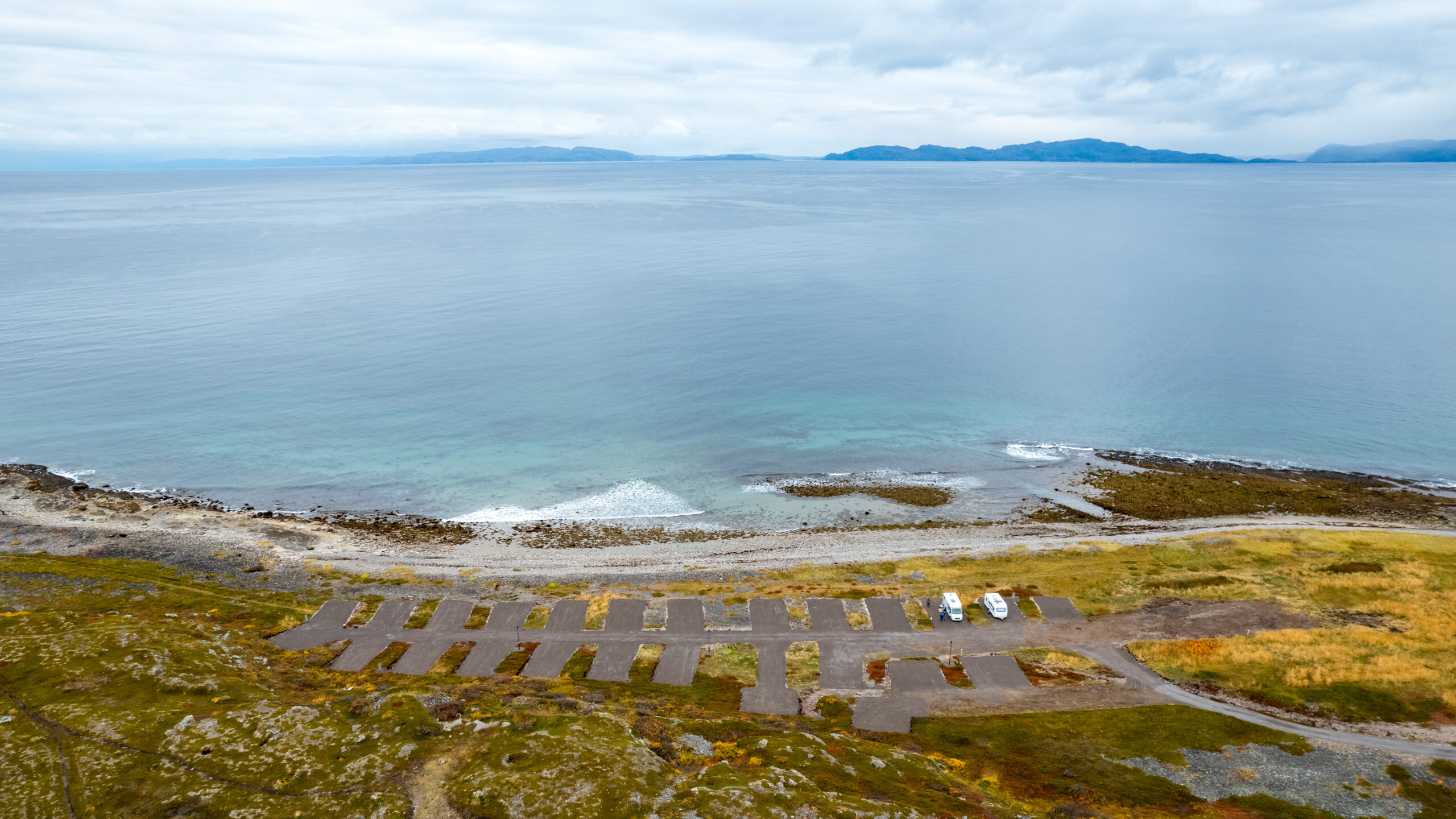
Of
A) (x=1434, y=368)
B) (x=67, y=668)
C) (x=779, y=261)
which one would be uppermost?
(x=779, y=261)

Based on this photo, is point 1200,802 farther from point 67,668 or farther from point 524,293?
point 524,293

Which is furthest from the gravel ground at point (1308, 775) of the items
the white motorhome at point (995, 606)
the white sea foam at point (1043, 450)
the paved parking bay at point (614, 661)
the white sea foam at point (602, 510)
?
the white sea foam at point (1043, 450)

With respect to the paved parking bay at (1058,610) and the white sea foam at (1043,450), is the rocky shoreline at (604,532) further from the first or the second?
the paved parking bay at (1058,610)

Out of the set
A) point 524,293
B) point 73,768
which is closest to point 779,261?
point 524,293

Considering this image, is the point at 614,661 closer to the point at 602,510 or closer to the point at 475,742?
the point at 475,742

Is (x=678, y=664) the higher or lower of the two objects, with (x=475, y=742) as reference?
lower

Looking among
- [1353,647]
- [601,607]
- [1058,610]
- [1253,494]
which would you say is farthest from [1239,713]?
[1253,494]

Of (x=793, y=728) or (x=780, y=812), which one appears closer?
(x=780, y=812)
